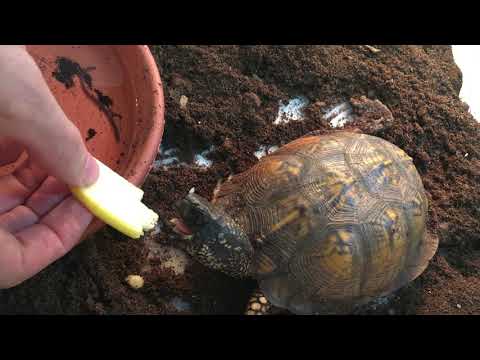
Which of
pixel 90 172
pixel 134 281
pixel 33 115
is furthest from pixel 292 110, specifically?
pixel 33 115

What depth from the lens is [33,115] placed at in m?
0.82

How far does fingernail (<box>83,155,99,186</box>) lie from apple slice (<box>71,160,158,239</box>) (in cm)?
2

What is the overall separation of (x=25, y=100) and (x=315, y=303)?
1.00 m

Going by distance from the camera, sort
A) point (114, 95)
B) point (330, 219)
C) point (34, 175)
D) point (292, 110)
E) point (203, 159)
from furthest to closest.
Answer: point (292, 110) < point (203, 159) < point (114, 95) < point (330, 219) < point (34, 175)

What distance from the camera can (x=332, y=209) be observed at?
4.21ft

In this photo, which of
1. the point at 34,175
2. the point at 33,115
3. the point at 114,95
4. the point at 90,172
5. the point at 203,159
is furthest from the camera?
the point at 203,159

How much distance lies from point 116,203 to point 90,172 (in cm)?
11

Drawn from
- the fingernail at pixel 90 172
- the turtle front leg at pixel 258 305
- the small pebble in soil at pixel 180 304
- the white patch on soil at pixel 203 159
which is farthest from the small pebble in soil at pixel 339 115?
the fingernail at pixel 90 172

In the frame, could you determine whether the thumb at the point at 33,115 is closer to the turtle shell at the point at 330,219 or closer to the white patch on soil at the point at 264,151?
the turtle shell at the point at 330,219

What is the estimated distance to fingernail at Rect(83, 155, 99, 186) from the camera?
38.8 inches

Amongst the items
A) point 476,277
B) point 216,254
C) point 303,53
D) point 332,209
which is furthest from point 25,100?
point 476,277

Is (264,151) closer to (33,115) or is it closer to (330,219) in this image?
(330,219)

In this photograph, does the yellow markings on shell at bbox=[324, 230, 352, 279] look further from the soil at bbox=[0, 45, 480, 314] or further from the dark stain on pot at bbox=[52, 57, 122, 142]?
the dark stain on pot at bbox=[52, 57, 122, 142]

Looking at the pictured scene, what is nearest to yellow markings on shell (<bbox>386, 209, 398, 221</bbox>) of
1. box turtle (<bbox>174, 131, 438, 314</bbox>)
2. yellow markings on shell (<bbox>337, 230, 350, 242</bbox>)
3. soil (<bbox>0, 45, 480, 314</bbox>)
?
box turtle (<bbox>174, 131, 438, 314</bbox>)
